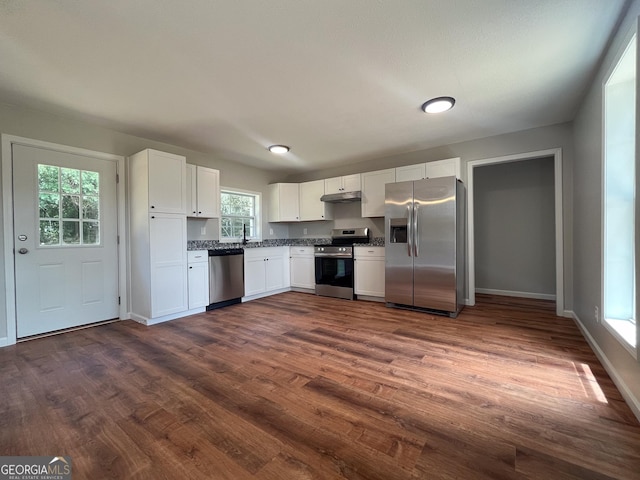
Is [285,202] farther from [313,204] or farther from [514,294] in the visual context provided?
[514,294]

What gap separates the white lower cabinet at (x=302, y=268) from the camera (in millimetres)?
5121

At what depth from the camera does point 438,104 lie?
2805 mm

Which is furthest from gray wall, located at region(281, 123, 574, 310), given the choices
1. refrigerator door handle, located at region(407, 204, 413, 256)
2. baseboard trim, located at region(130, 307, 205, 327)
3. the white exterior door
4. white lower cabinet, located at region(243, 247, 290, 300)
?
the white exterior door

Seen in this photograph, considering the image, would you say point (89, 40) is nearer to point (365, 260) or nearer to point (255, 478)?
point (255, 478)

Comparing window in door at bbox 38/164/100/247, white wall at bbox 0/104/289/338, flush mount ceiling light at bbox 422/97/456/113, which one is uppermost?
flush mount ceiling light at bbox 422/97/456/113

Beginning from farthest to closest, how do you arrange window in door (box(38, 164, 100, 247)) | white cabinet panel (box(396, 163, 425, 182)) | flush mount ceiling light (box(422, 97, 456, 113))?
white cabinet panel (box(396, 163, 425, 182)) → window in door (box(38, 164, 100, 247)) → flush mount ceiling light (box(422, 97, 456, 113))

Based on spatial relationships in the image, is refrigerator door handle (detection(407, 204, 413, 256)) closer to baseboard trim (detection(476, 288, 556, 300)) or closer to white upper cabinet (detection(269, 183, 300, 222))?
baseboard trim (detection(476, 288, 556, 300))

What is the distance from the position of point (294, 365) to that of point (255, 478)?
1.07 metres

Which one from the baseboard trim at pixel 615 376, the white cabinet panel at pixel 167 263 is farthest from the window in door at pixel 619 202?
the white cabinet panel at pixel 167 263

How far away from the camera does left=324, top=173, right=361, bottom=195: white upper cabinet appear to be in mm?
4852

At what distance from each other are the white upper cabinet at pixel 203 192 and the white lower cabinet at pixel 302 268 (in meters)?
1.64

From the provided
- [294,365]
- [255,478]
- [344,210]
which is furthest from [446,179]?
[255,478]

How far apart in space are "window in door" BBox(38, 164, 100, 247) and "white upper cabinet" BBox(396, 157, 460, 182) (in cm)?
417

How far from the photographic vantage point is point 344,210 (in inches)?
210
